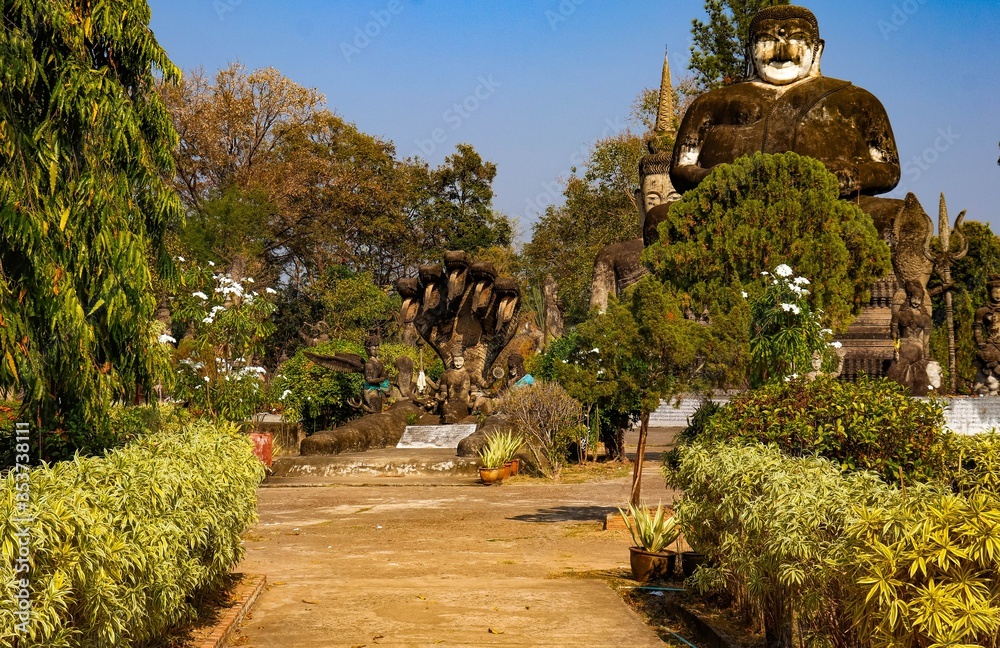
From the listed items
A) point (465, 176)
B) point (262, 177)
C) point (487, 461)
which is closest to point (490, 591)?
point (487, 461)

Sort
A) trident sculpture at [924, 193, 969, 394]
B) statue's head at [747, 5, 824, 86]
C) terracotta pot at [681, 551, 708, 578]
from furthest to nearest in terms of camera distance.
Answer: trident sculpture at [924, 193, 969, 394], statue's head at [747, 5, 824, 86], terracotta pot at [681, 551, 708, 578]

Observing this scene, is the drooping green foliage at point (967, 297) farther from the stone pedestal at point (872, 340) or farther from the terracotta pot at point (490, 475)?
the terracotta pot at point (490, 475)

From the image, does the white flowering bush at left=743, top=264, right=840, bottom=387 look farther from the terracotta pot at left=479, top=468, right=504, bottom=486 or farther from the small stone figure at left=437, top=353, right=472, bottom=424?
the small stone figure at left=437, top=353, right=472, bottom=424

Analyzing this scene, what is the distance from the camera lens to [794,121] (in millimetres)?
24750

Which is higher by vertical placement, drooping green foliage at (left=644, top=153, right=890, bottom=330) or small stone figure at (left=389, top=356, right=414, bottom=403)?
drooping green foliage at (left=644, top=153, right=890, bottom=330)

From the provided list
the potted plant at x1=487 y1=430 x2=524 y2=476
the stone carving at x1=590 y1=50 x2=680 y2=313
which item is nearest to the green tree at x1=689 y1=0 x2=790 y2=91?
the stone carving at x1=590 y1=50 x2=680 y2=313

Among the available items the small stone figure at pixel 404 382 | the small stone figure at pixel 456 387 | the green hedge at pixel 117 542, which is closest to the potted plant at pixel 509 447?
the small stone figure at pixel 456 387

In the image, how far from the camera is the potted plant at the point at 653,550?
8984 millimetres

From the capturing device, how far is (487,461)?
17.4 m

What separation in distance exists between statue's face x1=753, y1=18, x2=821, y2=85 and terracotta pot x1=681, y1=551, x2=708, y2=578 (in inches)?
791

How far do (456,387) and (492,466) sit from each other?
6.70 metres

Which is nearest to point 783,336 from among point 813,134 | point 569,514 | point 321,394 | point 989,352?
point 569,514

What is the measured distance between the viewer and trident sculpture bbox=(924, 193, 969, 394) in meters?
29.9

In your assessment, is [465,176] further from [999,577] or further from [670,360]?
[999,577]
